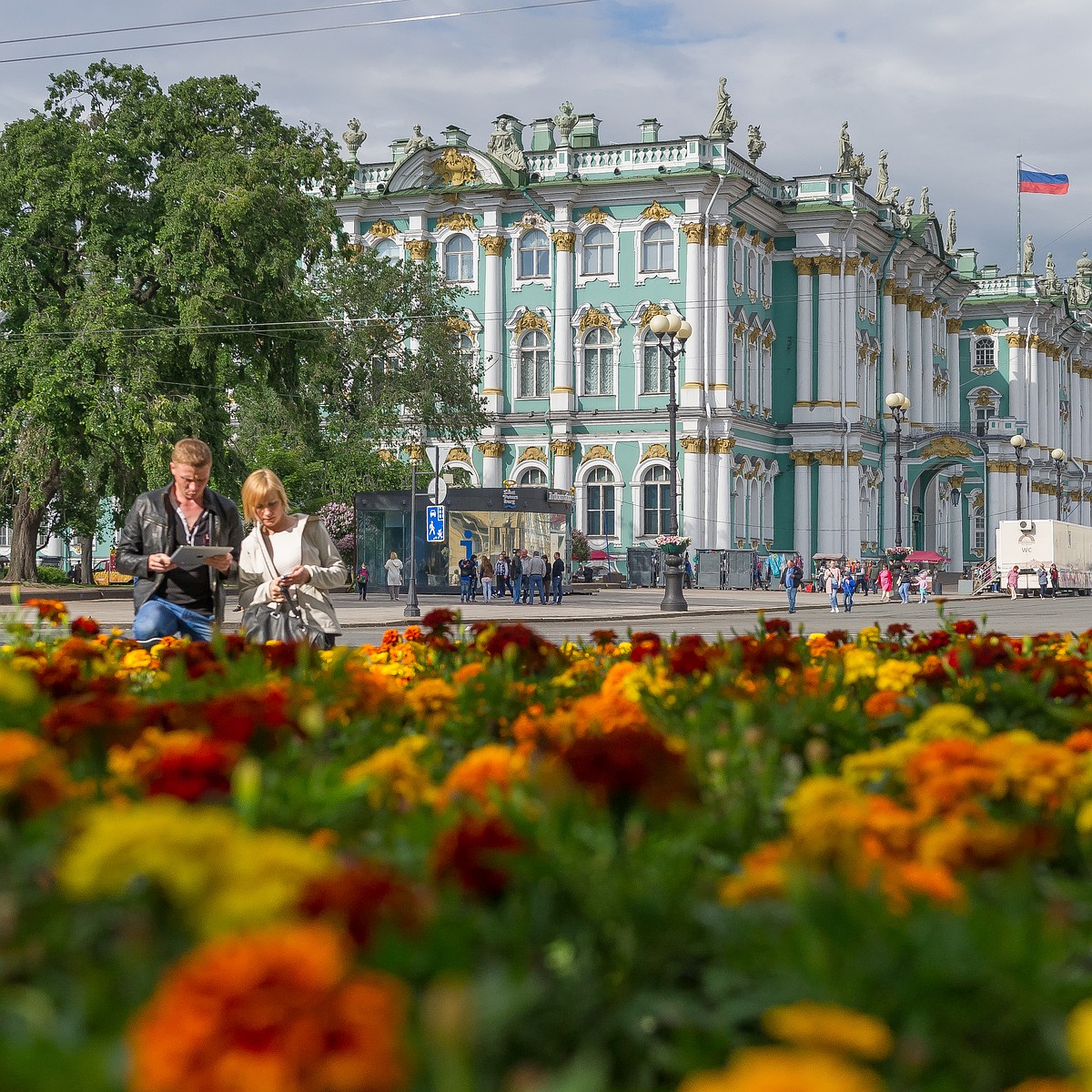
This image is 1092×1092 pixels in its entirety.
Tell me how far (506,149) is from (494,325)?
241 inches

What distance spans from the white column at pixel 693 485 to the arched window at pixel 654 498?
0.74 metres

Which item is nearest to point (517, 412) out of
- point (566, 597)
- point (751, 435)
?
point (751, 435)

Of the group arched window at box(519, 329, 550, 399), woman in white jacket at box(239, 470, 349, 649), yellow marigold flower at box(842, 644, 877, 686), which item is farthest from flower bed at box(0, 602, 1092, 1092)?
arched window at box(519, 329, 550, 399)

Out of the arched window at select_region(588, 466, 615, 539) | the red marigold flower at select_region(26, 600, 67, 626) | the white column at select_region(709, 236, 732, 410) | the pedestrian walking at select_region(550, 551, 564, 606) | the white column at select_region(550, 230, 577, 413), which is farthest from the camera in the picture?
the arched window at select_region(588, 466, 615, 539)

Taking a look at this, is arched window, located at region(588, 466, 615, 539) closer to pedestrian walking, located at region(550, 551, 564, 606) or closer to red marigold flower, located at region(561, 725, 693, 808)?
pedestrian walking, located at region(550, 551, 564, 606)

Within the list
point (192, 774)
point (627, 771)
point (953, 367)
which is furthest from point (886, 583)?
point (192, 774)

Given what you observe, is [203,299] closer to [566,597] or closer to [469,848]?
[566,597]

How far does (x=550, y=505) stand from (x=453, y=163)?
64.1 feet

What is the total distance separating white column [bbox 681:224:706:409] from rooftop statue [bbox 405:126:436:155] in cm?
981

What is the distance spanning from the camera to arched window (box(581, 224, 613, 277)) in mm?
56688

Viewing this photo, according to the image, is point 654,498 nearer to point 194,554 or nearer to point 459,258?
point 459,258

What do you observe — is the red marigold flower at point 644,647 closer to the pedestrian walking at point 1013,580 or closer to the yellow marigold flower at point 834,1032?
the yellow marigold flower at point 834,1032

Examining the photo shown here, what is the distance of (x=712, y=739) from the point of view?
3475 millimetres

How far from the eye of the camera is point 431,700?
4316mm
